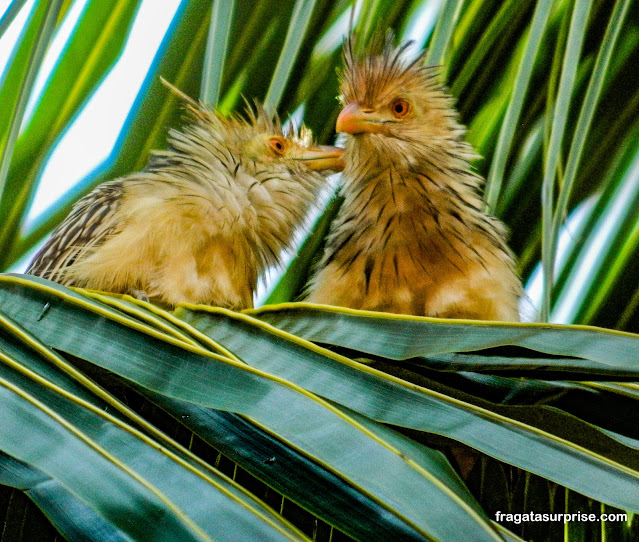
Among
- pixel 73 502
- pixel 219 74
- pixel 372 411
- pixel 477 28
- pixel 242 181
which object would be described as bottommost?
pixel 73 502

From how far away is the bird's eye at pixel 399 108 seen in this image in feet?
6.01

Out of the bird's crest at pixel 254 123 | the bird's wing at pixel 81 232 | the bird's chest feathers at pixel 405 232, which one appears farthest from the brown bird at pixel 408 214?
the bird's wing at pixel 81 232

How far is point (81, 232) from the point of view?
1.65m

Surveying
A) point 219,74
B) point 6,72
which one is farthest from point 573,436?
point 6,72

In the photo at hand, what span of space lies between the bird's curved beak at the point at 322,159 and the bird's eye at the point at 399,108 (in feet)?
0.48

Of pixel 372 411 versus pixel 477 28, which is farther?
pixel 477 28

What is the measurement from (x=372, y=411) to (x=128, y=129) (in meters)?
0.78

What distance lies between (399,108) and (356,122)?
0.55 ft

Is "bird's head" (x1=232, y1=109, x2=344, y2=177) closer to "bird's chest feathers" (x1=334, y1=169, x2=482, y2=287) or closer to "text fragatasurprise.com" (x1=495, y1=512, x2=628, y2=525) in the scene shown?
"bird's chest feathers" (x1=334, y1=169, x2=482, y2=287)

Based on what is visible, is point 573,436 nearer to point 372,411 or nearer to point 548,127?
point 372,411

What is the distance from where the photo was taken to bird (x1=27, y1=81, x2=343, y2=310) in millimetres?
1508

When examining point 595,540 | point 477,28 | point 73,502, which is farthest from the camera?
point 477,28

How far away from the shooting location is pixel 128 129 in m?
1.37

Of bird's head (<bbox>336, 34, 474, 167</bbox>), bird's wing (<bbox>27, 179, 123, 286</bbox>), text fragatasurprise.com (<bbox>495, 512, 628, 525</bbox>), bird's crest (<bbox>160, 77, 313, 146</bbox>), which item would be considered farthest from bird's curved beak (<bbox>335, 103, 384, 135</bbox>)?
text fragatasurprise.com (<bbox>495, 512, 628, 525</bbox>)
